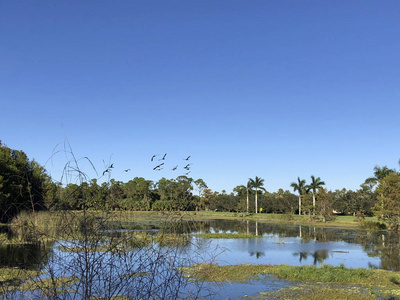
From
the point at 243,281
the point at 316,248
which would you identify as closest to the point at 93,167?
the point at 243,281

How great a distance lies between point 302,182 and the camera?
94562mm

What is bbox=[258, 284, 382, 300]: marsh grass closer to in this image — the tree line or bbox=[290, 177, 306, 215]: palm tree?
Answer: the tree line

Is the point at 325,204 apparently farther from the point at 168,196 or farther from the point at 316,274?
the point at 168,196

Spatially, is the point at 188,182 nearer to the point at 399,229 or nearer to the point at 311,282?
the point at 311,282

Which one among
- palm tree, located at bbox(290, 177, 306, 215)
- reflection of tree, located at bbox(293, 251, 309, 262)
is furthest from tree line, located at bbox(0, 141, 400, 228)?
reflection of tree, located at bbox(293, 251, 309, 262)

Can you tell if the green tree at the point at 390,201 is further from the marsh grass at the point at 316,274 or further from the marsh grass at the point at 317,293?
the marsh grass at the point at 317,293

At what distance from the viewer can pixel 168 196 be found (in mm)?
7508

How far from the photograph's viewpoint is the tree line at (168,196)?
6.44 meters

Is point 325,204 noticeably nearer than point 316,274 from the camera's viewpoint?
No

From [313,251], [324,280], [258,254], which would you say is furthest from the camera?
[313,251]

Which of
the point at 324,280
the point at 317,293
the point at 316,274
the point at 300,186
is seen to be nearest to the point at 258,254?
the point at 316,274

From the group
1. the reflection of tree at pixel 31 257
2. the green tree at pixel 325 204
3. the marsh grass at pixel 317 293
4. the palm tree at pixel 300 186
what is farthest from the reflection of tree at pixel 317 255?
the palm tree at pixel 300 186

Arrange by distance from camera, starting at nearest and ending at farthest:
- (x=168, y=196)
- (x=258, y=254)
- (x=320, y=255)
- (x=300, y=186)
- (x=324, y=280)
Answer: (x=168, y=196)
(x=324, y=280)
(x=258, y=254)
(x=320, y=255)
(x=300, y=186)

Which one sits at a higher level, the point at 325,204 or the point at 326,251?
the point at 325,204
